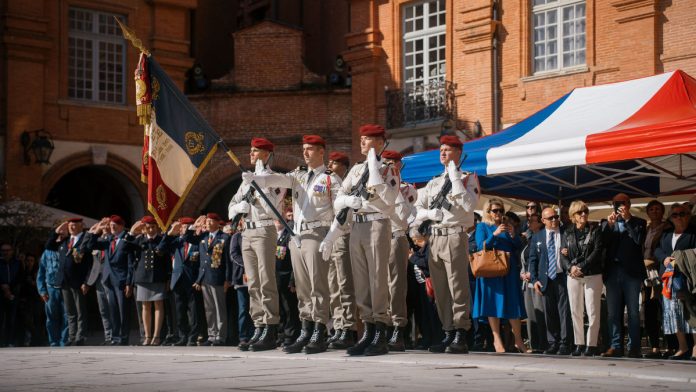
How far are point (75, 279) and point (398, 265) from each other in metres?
6.19

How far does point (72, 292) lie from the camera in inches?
657

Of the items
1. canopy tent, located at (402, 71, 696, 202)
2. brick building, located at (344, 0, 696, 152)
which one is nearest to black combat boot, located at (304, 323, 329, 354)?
canopy tent, located at (402, 71, 696, 202)

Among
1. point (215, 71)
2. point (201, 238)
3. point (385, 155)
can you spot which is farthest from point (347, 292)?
point (215, 71)

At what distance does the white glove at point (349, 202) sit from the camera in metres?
11.4

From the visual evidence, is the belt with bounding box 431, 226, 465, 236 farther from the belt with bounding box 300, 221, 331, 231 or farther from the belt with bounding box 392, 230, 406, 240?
the belt with bounding box 300, 221, 331, 231

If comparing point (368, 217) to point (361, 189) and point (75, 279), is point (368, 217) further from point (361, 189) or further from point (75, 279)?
point (75, 279)

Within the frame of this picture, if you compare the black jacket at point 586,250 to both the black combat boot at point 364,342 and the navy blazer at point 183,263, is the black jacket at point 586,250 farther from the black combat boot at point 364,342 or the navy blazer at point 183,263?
the navy blazer at point 183,263

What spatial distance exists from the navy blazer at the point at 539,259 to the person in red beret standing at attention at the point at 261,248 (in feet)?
9.14

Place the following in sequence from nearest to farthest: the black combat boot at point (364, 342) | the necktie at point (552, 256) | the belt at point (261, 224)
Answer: the black combat boot at point (364, 342)
the belt at point (261, 224)
the necktie at point (552, 256)

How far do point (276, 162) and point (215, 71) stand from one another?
371 cm

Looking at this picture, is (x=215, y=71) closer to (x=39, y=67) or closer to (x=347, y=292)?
(x=39, y=67)

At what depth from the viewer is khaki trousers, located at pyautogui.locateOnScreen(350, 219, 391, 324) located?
1156cm

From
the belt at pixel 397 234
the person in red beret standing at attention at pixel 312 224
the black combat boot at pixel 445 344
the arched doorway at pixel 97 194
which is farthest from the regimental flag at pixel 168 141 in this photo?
the arched doorway at pixel 97 194

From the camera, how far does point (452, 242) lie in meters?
11.8
